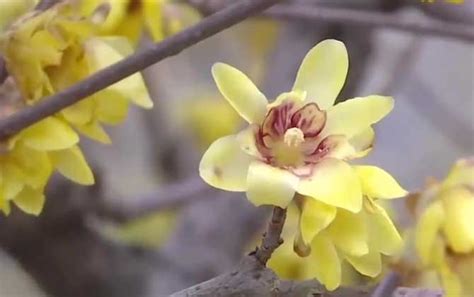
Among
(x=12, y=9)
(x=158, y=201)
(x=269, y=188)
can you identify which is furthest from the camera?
(x=158, y=201)

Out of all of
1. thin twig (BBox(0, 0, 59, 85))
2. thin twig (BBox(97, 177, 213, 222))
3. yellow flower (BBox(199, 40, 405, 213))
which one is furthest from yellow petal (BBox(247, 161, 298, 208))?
thin twig (BBox(97, 177, 213, 222))

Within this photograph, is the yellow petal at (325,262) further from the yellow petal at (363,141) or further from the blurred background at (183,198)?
the blurred background at (183,198)

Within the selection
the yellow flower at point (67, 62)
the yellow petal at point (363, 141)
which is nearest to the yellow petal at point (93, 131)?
the yellow flower at point (67, 62)

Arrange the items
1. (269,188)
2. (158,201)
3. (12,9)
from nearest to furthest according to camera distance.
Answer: (269,188) < (12,9) < (158,201)

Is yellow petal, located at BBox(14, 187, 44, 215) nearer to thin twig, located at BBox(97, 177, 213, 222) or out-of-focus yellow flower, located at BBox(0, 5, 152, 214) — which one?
out-of-focus yellow flower, located at BBox(0, 5, 152, 214)

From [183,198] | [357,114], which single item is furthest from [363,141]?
[183,198]

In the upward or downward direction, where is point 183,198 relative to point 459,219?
downward

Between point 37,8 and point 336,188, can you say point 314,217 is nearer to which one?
point 336,188
